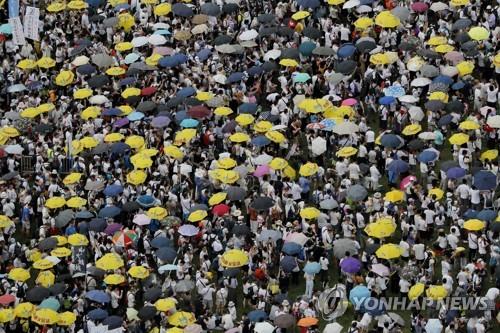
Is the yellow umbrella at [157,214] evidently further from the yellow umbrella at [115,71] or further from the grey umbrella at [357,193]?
the yellow umbrella at [115,71]

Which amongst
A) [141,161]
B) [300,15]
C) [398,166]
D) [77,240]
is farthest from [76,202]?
[300,15]

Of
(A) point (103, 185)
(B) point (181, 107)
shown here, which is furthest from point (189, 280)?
(B) point (181, 107)

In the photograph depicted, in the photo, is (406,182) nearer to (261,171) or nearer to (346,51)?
(261,171)

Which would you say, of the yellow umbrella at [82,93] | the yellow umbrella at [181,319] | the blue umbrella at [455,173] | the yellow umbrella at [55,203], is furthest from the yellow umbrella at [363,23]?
the yellow umbrella at [181,319]

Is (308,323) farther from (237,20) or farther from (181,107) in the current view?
(237,20)

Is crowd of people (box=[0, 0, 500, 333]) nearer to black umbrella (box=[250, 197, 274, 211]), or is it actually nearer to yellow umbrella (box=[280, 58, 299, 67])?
black umbrella (box=[250, 197, 274, 211])

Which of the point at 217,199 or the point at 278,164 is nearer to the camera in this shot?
the point at 217,199
